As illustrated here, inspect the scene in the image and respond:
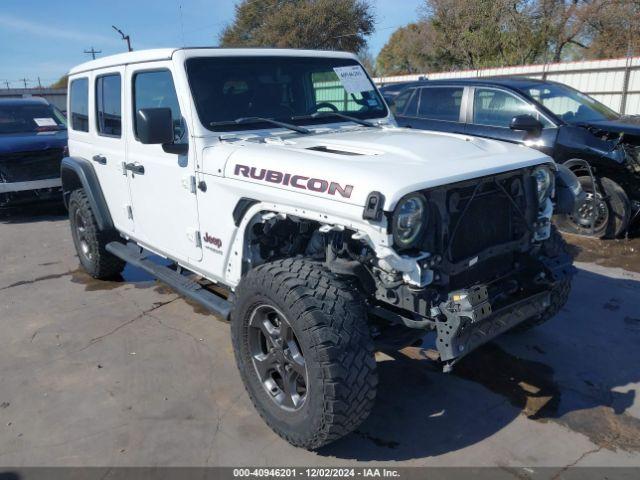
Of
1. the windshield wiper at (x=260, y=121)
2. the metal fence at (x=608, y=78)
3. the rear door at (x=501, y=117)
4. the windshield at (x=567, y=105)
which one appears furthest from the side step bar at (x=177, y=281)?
the metal fence at (x=608, y=78)

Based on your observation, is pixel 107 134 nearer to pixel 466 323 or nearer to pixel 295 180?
pixel 295 180

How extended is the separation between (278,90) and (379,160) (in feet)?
4.76

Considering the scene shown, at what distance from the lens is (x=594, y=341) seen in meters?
4.04

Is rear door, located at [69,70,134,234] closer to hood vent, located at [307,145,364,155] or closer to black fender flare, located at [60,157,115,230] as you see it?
black fender flare, located at [60,157,115,230]

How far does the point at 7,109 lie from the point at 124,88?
659cm

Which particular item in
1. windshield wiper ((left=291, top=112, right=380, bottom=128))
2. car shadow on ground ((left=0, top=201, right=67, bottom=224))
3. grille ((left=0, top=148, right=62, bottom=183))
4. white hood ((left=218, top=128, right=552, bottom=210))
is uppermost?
windshield wiper ((left=291, top=112, right=380, bottom=128))

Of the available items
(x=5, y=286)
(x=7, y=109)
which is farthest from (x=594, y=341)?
(x=7, y=109)

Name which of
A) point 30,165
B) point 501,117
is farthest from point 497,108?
point 30,165

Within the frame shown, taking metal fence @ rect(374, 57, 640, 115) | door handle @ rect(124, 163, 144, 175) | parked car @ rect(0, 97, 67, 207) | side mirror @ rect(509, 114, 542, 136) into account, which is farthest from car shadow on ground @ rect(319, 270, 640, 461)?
metal fence @ rect(374, 57, 640, 115)

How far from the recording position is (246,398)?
3.45 meters

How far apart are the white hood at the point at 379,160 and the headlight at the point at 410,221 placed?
98 mm

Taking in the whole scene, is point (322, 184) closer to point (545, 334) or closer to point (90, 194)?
point (545, 334)

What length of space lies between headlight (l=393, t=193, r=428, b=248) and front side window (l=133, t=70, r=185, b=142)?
70.6 inches

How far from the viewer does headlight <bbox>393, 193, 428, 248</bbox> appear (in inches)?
98.5
